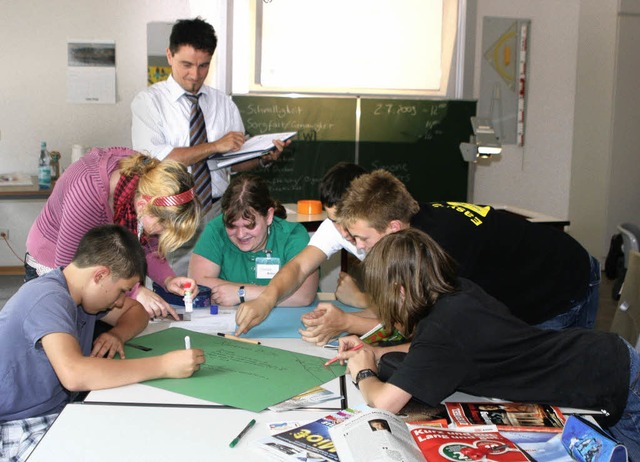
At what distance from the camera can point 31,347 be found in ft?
6.69

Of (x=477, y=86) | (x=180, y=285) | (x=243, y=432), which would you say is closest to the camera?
(x=243, y=432)

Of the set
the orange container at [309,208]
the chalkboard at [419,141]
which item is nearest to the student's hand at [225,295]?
the orange container at [309,208]

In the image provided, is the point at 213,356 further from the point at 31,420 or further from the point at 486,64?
the point at 486,64

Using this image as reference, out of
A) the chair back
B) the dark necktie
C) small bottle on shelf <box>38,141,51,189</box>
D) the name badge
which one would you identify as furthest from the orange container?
the chair back

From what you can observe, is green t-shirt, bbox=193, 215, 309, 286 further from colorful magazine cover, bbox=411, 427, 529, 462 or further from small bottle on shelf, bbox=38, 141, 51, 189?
small bottle on shelf, bbox=38, 141, 51, 189

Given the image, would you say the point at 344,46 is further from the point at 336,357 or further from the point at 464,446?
the point at 464,446

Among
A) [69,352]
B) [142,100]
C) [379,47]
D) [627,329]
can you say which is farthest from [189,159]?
[379,47]

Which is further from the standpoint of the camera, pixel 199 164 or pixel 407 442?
pixel 199 164

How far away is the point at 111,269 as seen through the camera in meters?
2.16

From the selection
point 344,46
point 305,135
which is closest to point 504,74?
point 344,46

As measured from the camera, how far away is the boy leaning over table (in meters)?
1.97

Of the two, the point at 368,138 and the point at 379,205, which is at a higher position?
the point at 368,138

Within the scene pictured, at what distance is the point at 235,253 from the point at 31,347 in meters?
1.24

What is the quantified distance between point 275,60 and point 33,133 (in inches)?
84.3
